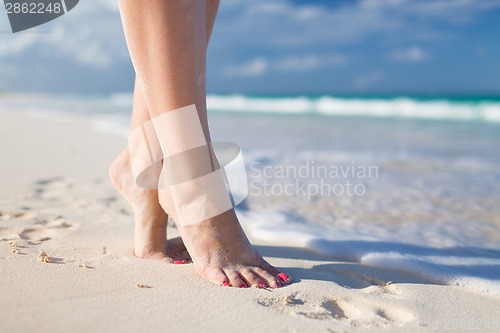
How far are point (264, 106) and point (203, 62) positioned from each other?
66.7ft

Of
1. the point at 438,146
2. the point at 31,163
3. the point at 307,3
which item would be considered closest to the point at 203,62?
the point at 31,163

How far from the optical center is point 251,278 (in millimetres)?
1214

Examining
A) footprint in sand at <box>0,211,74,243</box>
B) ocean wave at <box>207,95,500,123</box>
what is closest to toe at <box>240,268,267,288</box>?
footprint in sand at <box>0,211,74,243</box>

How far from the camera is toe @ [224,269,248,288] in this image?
1.19m

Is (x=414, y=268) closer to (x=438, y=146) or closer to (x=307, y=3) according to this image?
(x=438, y=146)

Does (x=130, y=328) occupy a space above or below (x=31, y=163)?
below

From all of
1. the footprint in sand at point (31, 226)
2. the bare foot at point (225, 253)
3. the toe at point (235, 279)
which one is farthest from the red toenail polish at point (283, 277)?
the footprint in sand at point (31, 226)

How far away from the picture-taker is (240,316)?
1.00 m

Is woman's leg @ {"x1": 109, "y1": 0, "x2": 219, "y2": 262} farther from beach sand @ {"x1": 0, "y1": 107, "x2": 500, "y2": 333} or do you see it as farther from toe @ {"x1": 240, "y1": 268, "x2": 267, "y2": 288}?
toe @ {"x1": 240, "y1": 268, "x2": 267, "y2": 288}

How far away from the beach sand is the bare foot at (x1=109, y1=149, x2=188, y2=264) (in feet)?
0.19

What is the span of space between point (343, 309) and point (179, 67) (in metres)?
0.73

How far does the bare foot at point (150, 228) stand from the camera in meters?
1.41

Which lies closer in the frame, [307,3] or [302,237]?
[302,237]

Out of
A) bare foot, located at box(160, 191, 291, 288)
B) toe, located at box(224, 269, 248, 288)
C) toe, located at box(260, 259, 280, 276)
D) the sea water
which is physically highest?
bare foot, located at box(160, 191, 291, 288)
